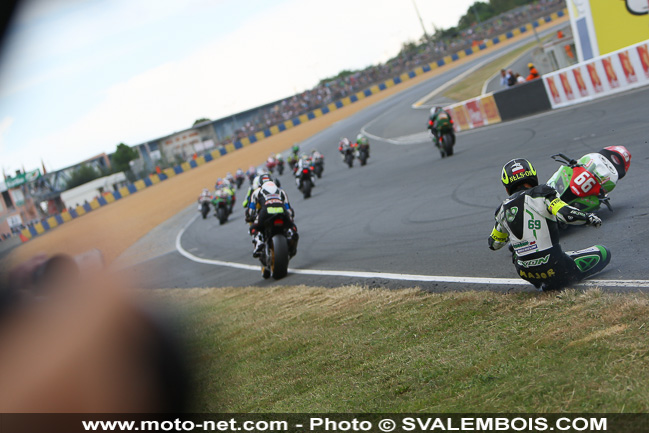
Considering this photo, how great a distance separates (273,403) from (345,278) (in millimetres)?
5146

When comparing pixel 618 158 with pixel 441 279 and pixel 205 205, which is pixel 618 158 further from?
pixel 205 205

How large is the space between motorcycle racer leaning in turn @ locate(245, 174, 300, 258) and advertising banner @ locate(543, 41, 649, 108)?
1255 cm

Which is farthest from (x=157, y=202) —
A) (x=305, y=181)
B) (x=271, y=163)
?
(x=305, y=181)

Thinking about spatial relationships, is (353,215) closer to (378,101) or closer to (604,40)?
(604,40)

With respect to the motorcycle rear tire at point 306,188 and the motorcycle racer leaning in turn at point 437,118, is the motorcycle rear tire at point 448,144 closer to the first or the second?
the motorcycle racer leaning in turn at point 437,118

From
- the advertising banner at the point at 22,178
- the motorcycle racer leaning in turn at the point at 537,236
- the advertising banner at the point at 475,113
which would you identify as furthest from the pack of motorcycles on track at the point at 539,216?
the advertising banner at the point at 475,113

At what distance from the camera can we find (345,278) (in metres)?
11.0

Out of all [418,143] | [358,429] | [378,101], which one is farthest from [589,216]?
[378,101]

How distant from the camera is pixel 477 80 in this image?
47.2 meters

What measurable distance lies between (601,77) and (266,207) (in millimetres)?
13652

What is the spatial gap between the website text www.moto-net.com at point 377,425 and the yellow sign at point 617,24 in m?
23.6

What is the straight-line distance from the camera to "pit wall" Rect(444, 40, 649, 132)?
1952 centimetres

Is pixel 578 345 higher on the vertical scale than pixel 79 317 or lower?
lower

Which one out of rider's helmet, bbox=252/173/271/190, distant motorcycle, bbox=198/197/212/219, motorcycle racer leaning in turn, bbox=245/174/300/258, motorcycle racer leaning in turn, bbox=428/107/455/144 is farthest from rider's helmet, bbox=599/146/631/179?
distant motorcycle, bbox=198/197/212/219
